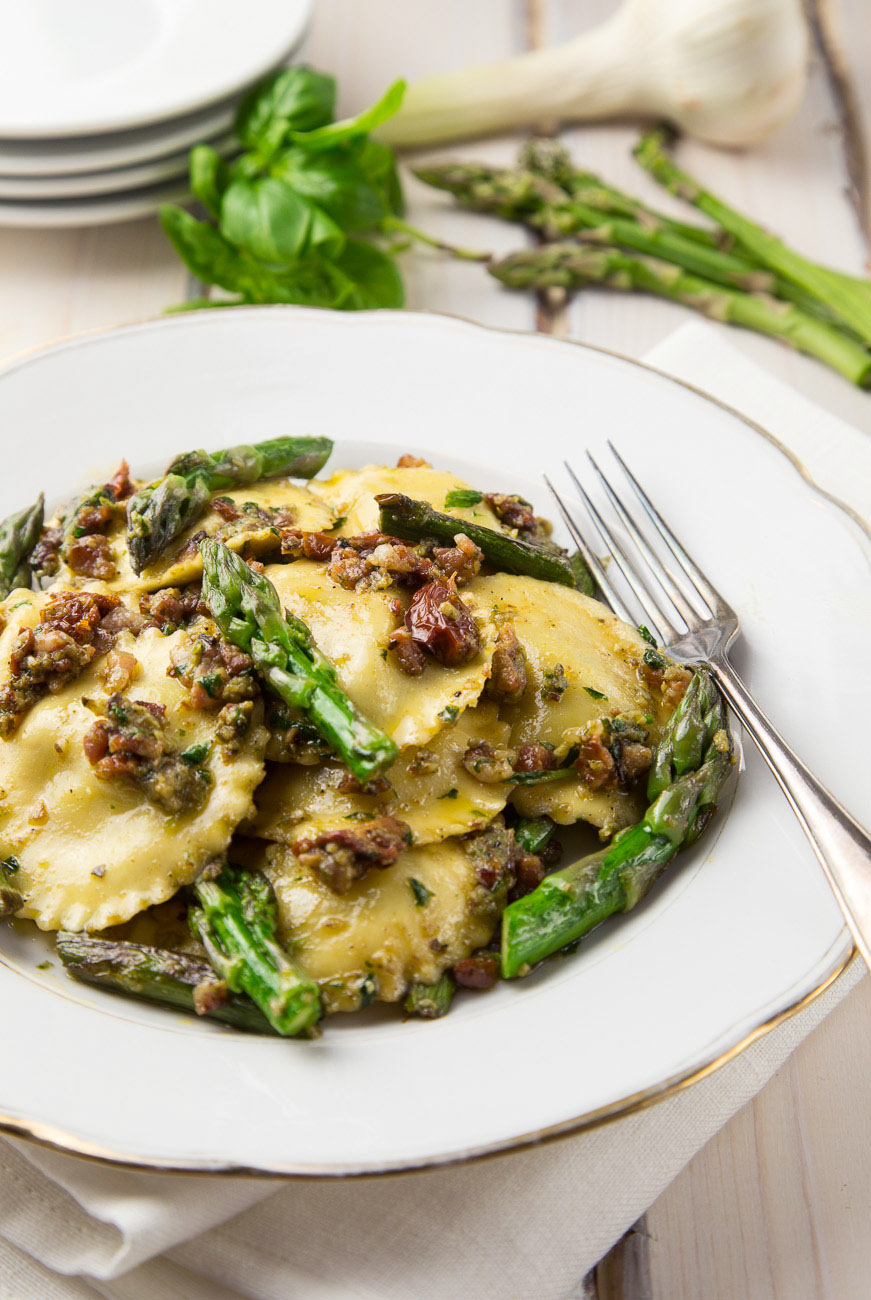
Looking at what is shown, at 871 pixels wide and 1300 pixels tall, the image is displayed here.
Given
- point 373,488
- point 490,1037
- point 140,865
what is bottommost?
point 140,865

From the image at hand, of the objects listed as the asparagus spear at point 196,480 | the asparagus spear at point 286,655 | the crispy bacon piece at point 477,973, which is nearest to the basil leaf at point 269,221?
the asparagus spear at point 196,480

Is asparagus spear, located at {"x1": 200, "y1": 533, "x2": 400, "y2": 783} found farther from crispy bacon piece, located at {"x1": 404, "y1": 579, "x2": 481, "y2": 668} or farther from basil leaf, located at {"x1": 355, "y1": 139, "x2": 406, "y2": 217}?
basil leaf, located at {"x1": 355, "y1": 139, "x2": 406, "y2": 217}

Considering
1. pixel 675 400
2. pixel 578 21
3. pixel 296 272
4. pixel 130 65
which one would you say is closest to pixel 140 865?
pixel 675 400

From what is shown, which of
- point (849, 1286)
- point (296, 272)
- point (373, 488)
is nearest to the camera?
point (849, 1286)

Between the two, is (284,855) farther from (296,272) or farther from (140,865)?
(296,272)

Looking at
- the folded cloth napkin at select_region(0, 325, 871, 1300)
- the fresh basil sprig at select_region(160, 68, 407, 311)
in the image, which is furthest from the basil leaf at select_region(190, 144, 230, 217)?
the folded cloth napkin at select_region(0, 325, 871, 1300)

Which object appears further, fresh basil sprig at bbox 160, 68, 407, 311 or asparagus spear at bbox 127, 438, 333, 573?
fresh basil sprig at bbox 160, 68, 407, 311
